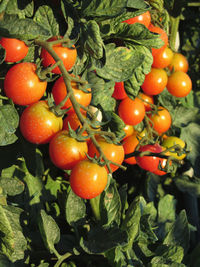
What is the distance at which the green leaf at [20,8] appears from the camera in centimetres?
59

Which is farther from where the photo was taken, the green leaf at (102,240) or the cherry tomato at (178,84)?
the cherry tomato at (178,84)

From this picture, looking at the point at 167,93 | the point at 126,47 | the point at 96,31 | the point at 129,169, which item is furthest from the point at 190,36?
the point at 96,31

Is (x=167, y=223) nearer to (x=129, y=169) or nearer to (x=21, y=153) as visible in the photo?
(x=129, y=169)

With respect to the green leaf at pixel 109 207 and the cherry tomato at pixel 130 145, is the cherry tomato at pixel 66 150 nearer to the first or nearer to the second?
the green leaf at pixel 109 207

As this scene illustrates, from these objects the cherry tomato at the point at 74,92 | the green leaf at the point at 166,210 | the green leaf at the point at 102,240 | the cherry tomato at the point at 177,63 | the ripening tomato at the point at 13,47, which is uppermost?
the ripening tomato at the point at 13,47

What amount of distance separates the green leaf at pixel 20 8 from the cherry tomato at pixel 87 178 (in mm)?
322

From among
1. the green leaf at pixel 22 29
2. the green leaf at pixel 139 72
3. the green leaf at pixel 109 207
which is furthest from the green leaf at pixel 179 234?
the green leaf at pixel 22 29

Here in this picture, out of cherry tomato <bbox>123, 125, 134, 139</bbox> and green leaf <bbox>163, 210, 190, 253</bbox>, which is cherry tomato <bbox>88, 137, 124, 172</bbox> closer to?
cherry tomato <bbox>123, 125, 134, 139</bbox>

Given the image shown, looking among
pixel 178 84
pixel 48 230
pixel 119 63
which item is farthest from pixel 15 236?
pixel 178 84

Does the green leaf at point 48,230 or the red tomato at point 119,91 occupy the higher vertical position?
the red tomato at point 119,91

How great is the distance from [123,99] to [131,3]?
32 centimetres

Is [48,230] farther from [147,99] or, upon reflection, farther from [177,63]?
[177,63]

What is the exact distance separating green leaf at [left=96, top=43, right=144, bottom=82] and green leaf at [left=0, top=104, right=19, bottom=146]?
0.22 meters

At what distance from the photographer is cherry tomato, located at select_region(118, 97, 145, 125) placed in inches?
33.3
